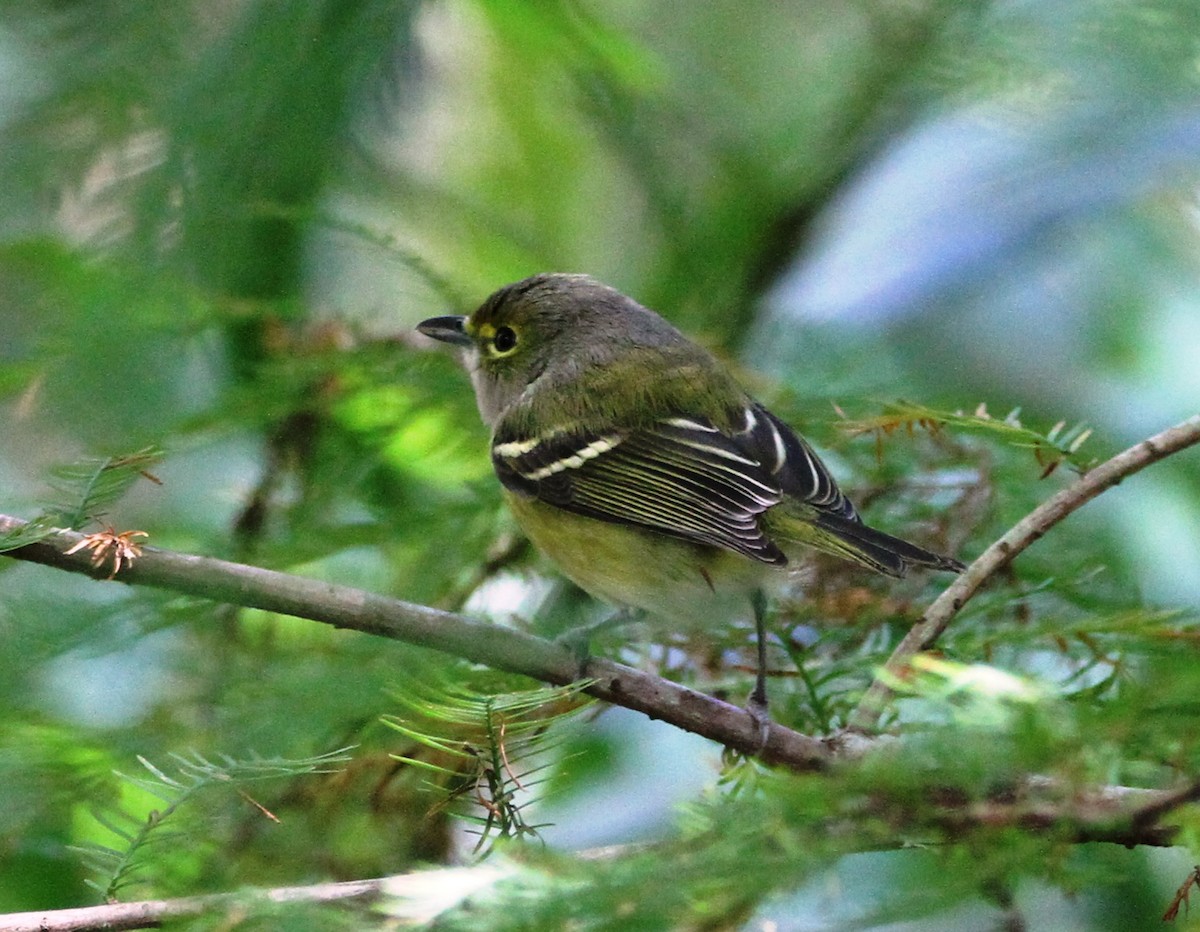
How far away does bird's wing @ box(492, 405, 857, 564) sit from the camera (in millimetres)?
2182

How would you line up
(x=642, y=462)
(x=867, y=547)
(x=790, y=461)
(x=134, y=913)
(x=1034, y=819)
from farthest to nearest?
(x=642, y=462)
(x=790, y=461)
(x=867, y=547)
(x=134, y=913)
(x=1034, y=819)

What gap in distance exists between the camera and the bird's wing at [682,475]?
218 centimetres

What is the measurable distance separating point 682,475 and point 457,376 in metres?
0.74

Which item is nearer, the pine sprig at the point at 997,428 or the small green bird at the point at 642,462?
the pine sprig at the point at 997,428

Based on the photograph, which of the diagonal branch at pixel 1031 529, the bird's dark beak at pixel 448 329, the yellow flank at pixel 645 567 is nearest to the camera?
the diagonal branch at pixel 1031 529

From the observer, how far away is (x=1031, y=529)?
1469 mm

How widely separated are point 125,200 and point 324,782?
1028mm

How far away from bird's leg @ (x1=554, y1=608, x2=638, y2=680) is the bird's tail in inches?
14.0

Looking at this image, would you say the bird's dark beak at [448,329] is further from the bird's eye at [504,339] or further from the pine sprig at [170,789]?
the pine sprig at [170,789]

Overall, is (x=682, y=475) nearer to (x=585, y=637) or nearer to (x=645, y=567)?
(x=645, y=567)

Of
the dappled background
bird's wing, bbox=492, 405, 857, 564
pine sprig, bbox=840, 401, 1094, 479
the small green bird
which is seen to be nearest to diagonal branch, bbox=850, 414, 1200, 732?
pine sprig, bbox=840, 401, 1094, 479

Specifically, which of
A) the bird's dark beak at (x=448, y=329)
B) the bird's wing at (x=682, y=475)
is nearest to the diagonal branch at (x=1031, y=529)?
the bird's wing at (x=682, y=475)

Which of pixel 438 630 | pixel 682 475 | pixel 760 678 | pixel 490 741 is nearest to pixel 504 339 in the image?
pixel 682 475

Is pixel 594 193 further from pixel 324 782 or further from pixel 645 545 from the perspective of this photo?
pixel 324 782
